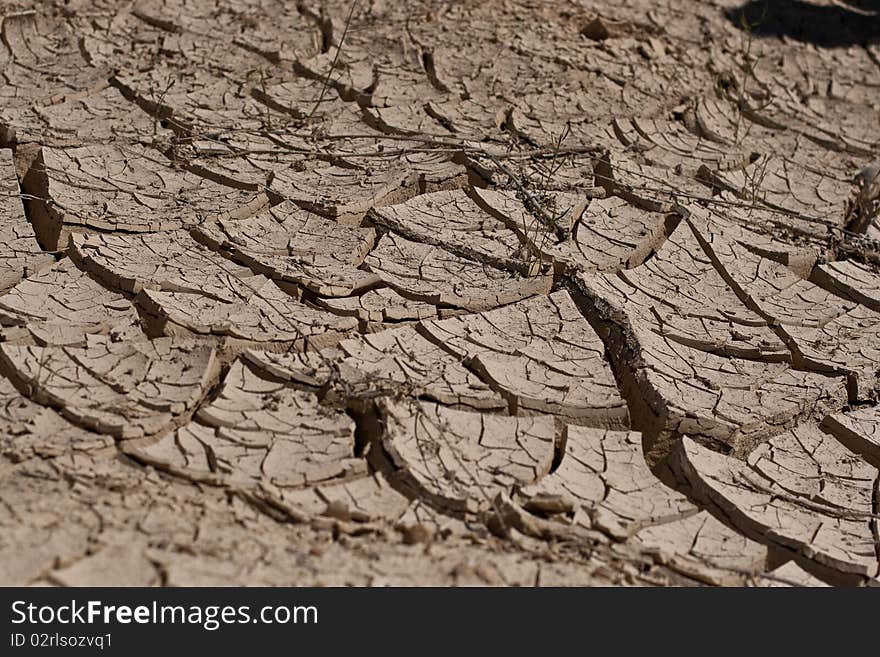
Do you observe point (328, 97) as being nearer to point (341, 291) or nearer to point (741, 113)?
point (341, 291)

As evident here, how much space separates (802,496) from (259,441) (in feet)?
4.18

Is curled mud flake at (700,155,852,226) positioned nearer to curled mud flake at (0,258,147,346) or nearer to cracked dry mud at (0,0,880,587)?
cracked dry mud at (0,0,880,587)

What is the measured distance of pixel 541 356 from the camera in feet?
9.62

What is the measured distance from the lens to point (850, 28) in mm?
5426

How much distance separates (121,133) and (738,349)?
2.10 metres

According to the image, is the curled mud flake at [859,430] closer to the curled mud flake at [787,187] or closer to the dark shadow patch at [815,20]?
the curled mud flake at [787,187]

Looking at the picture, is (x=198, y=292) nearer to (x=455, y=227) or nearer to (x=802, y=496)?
(x=455, y=227)

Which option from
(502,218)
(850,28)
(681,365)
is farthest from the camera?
(850,28)

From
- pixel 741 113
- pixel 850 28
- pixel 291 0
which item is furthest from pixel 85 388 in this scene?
pixel 850 28

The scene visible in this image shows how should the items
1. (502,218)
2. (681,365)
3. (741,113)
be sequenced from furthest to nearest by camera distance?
(741,113) < (502,218) < (681,365)

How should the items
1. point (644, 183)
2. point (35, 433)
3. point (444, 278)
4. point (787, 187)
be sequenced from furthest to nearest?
point (787, 187) → point (644, 183) → point (444, 278) → point (35, 433)

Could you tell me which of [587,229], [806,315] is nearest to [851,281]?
[806,315]

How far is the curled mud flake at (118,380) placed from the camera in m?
2.51

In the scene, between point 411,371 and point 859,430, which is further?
point 859,430
